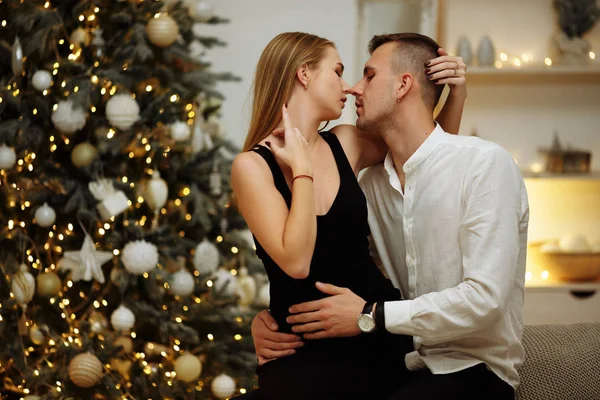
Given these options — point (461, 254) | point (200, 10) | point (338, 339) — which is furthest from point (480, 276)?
point (200, 10)

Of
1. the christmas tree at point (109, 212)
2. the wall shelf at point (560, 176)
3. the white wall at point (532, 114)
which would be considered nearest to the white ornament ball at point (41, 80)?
the christmas tree at point (109, 212)

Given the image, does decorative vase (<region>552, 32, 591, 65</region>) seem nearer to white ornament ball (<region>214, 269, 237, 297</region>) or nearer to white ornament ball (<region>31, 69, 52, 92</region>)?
white ornament ball (<region>214, 269, 237, 297</region>)

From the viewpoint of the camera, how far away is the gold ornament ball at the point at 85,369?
2984 mm

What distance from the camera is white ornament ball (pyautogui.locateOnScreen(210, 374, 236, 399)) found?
312cm

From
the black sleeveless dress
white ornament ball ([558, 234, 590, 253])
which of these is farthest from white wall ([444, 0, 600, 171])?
the black sleeveless dress

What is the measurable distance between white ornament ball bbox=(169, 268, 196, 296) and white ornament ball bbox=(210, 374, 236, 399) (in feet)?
1.27

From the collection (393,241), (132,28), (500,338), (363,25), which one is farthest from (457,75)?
(363,25)

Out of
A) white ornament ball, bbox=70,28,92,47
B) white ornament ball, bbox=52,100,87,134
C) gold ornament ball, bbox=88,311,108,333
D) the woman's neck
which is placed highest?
white ornament ball, bbox=70,28,92,47

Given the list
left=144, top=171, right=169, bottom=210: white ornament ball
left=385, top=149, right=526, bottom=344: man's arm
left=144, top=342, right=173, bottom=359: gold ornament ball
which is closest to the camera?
left=385, top=149, right=526, bottom=344: man's arm

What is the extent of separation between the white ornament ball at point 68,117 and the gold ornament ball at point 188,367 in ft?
3.41

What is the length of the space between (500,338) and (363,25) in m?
2.63

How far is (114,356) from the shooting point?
121 inches

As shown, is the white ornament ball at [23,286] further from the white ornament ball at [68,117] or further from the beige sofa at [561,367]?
the beige sofa at [561,367]

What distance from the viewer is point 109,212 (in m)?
3.01
